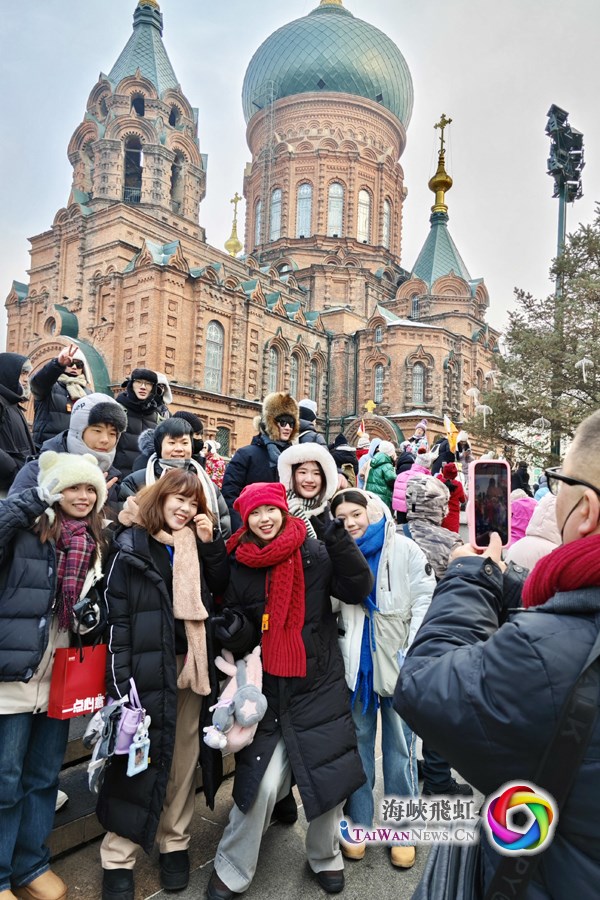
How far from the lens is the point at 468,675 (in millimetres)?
1196

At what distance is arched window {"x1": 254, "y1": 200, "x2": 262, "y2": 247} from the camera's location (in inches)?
1348

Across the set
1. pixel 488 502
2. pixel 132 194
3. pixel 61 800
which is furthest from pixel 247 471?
pixel 132 194

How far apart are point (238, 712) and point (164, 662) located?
406 millimetres

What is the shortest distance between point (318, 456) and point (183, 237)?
935 inches

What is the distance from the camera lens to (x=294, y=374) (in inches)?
1097

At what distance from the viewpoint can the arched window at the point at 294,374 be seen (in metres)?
27.3

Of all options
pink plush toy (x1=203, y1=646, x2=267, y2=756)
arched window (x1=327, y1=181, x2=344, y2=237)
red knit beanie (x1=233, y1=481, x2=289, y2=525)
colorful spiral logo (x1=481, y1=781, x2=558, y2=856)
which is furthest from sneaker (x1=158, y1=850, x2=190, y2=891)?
arched window (x1=327, y1=181, x2=344, y2=237)

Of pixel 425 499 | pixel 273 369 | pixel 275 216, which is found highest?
pixel 275 216

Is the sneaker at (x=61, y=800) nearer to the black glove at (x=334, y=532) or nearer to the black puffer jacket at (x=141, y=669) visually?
the black puffer jacket at (x=141, y=669)

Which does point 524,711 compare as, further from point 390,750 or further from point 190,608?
point 390,750

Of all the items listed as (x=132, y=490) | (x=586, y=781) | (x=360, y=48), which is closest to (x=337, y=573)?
(x=132, y=490)

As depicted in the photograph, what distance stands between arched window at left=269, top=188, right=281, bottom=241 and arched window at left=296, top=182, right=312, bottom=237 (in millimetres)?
1184

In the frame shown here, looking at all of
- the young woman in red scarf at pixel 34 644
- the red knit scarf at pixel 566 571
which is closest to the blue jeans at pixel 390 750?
the young woman in red scarf at pixel 34 644

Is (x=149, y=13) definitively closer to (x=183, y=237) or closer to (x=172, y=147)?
(x=172, y=147)
